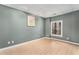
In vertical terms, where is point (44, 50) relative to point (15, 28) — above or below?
below

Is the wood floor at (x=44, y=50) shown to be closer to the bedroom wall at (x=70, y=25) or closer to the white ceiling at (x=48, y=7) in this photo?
the bedroom wall at (x=70, y=25)

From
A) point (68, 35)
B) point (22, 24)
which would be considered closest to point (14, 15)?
point (22, 24)

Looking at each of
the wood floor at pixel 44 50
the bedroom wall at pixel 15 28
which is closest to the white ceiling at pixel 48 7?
the bedroom wall at pixel 15 28

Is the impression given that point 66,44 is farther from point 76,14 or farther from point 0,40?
point 0,40

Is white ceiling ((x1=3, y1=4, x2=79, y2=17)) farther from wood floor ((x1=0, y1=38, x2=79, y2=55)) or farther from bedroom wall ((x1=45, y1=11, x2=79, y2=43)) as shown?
wood floor ((x1=0, y1=38, x2=79, y2=55))

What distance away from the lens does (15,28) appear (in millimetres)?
3746

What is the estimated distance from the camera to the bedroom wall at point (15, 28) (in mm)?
3205

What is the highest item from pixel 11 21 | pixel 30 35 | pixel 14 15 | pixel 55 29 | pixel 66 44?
pixel 14 15

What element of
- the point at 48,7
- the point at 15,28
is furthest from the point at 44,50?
the point at 48,7

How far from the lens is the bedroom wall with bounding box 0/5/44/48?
321 cm

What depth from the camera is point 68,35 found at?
14.4ft

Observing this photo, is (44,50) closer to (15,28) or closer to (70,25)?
(15,28)

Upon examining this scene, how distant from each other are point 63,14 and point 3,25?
8.95ft

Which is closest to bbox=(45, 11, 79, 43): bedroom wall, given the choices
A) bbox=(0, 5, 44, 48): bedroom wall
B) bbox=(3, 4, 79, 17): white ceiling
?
bbox=(3, 4, 79, 17): white ceiling
